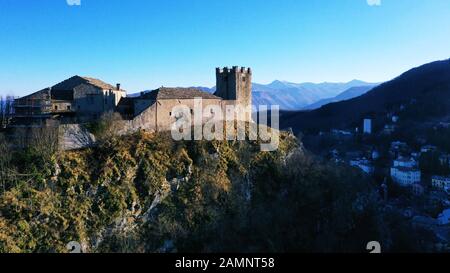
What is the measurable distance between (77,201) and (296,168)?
2079 cm

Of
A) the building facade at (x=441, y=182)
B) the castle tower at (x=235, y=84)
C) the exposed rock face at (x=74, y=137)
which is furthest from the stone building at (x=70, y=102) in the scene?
the building facade at (x=441, y=182)

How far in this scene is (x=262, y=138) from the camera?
41094mm

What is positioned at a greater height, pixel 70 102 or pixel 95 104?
pixel 70 102

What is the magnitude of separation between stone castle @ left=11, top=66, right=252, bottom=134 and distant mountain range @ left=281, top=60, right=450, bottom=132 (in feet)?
337

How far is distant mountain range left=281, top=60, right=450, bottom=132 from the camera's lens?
5138 inches

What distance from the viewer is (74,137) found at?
31.6 metres

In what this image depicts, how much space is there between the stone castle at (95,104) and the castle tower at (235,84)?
5.09 m

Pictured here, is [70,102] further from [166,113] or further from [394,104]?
[394,104]

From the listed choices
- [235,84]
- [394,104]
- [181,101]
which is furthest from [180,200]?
[394,104]

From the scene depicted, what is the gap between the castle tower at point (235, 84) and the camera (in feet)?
145

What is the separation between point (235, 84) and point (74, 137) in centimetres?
1840

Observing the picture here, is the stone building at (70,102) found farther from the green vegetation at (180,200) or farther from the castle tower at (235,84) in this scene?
the castle tower at (235,84)

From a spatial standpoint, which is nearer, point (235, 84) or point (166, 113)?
point (166, 113)
